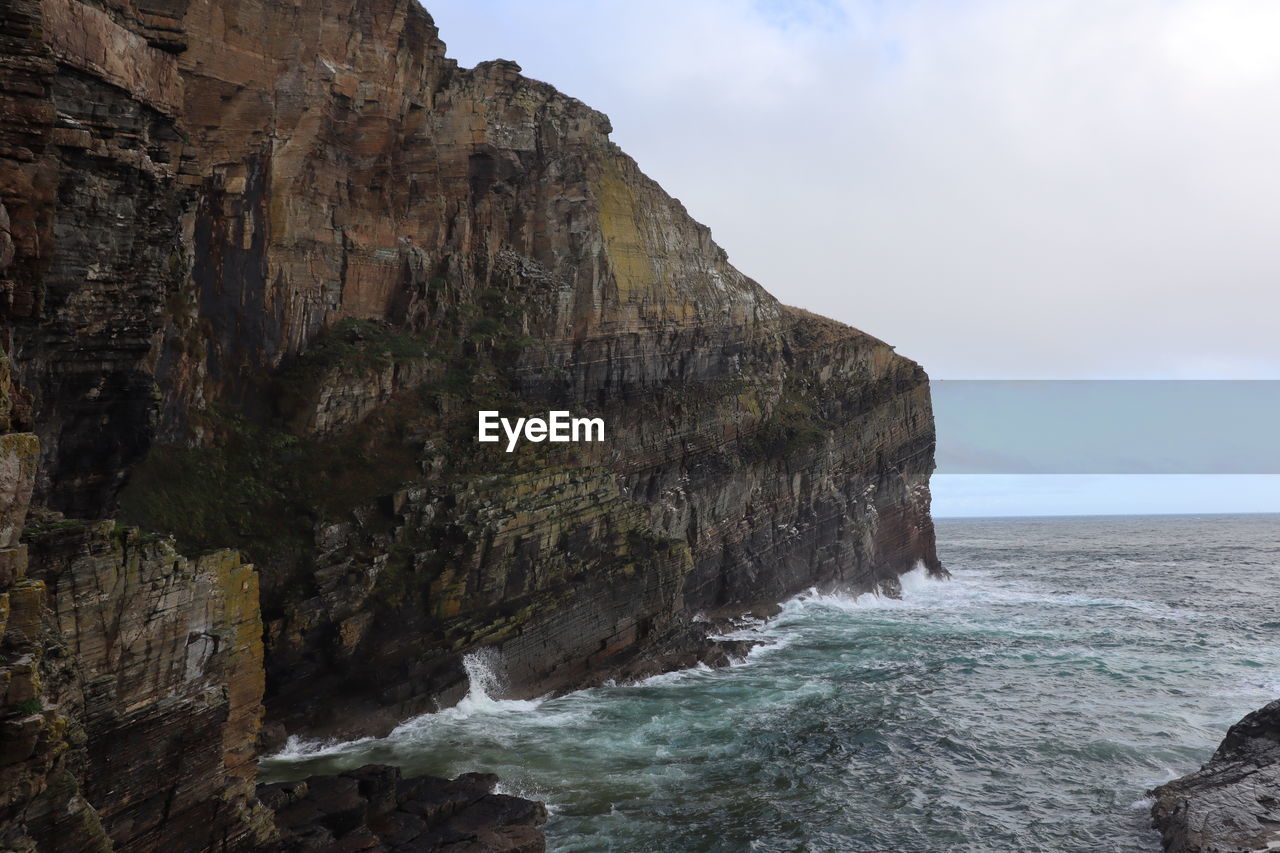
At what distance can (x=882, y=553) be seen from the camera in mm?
53250

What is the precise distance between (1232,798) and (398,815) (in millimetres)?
17842

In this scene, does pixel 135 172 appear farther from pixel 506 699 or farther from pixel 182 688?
pixel 506 699

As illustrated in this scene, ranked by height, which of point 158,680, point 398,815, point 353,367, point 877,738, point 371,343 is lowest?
point 877,738

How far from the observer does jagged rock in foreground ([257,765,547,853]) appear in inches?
659

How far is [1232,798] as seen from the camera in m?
18.6

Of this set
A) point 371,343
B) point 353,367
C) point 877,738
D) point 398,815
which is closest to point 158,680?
point 398,815

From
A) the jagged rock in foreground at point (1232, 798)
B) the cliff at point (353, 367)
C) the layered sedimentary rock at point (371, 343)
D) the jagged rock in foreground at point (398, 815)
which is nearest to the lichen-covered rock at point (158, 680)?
the cliff at point (353, 367)

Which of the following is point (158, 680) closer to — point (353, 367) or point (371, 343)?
point (353, 367)

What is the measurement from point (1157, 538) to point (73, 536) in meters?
124

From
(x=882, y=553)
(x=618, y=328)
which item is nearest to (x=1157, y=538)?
(x=882, y=553)

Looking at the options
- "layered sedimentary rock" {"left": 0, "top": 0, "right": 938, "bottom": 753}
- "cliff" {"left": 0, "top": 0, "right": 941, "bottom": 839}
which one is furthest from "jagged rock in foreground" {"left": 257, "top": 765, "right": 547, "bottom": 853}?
"layered sedimentary rock" {"left": 0, "top": 0, "right": 938, "bottom": 753}

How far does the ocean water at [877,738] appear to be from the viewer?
19281 mm

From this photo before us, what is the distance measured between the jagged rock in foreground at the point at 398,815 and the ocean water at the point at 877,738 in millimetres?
1106

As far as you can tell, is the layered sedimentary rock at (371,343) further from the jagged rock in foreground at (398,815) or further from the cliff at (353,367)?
the jagged rock in foreground at (398,815)
